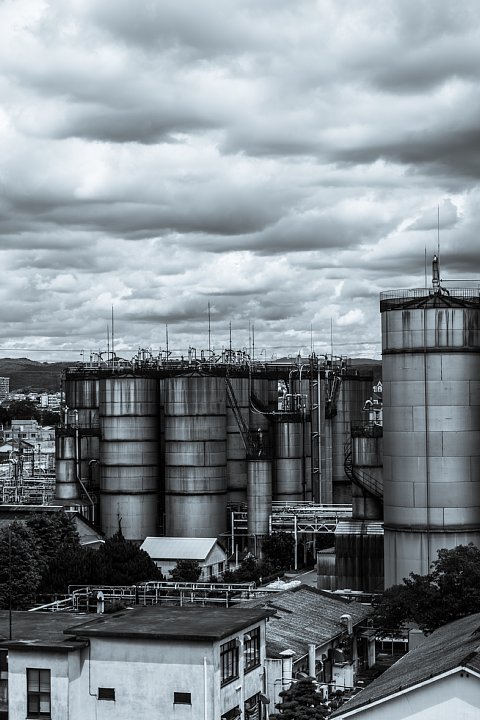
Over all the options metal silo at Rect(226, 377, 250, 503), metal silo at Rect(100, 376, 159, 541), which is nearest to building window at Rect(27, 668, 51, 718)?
metal silo at Rect(100, 376, 159, 541)

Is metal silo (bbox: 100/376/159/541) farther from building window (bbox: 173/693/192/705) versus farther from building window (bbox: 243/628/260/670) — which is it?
building window (bbox: 173/693/192/705)

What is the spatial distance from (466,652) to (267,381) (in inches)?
3301

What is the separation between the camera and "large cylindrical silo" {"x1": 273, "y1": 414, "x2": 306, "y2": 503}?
105938 millimetres

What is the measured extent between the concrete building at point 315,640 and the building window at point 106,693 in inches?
350

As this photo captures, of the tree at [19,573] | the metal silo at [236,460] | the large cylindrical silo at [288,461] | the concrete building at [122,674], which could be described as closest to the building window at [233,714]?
the concrete building at [122,674]

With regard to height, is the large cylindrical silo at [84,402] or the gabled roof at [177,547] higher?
the large cylindrical silo at [84,402]

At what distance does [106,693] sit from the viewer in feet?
131

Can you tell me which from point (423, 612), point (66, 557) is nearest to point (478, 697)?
point (423, 612)

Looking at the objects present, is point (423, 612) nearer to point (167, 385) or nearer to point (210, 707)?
point (210, 707)

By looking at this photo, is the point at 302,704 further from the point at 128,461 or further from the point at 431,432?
the point at 128,461

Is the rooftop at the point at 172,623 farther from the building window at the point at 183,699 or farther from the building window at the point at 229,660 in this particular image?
the building window at the point at 183,699

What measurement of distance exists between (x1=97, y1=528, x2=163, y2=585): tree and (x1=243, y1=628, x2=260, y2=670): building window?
3599 centimetres

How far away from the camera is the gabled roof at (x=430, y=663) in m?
32.9

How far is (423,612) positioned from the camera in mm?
53375
